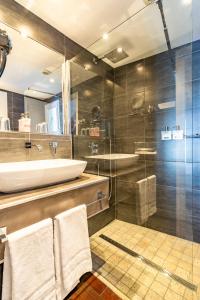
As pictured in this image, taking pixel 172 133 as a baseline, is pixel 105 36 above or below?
above

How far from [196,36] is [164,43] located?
322 mm

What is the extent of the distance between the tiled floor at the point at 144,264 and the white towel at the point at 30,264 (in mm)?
600

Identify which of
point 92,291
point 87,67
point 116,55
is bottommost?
point 92,291

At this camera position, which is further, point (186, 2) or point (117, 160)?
point (117, 160)

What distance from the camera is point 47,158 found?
148 centimetres

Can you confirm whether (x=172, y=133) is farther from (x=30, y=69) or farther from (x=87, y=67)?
(x=30, y=69)

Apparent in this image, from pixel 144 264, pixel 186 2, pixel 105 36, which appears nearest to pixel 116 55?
pixel 105 36

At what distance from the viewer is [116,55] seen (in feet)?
6.72

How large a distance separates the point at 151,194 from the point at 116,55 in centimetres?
183

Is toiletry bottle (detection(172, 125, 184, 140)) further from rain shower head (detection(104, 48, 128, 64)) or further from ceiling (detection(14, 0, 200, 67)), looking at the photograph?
rain shower head (detection(104, 48, 128, 64))

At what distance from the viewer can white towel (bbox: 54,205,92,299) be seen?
1012mm

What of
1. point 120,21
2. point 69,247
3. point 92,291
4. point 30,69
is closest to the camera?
point 69,247

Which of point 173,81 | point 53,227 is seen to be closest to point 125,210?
point 53,227

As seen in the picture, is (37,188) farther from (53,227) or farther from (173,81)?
(173,81)
